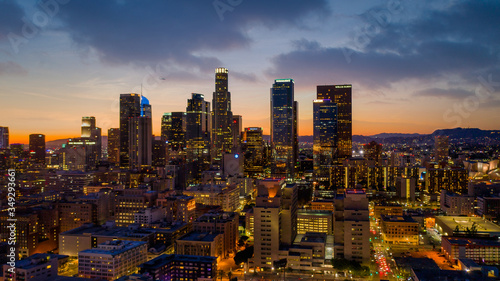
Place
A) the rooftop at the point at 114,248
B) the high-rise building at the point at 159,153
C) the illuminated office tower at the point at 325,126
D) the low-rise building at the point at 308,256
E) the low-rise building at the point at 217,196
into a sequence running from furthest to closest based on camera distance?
the illuminated office tower at the point at 325,126, the high-rise building at the point at 159,153, the low-rise building at the point at 217,196, the low-rise building at the point at 308,256, the rooftop at the point at 114,248

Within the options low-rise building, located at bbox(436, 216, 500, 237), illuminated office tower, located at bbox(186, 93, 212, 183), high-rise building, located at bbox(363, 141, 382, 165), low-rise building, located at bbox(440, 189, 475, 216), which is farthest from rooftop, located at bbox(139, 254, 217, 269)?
illuminated office tower, located at bbox(186, 93, 212, 183)

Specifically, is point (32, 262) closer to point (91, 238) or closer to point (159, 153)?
point (91, 238)

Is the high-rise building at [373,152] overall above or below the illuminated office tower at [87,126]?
below

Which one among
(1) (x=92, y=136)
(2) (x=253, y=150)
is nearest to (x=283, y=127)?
(2) (x=253, y=150)

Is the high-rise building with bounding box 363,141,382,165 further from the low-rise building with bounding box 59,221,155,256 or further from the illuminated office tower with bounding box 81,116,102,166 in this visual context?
the illuminated office tower with bounding box 81,116,102,166

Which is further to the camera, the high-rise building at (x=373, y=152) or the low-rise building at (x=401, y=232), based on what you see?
the high-rise building at (x=373, y=152)

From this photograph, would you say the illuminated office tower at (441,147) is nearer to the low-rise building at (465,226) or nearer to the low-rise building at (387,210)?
the low-rise building at (387,210)

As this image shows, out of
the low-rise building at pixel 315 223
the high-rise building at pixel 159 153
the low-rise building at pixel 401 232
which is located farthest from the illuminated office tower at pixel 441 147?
the high-rise building at pixel 159 153

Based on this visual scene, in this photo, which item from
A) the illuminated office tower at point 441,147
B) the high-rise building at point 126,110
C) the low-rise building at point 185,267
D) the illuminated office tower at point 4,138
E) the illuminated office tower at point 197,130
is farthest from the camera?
the illuminated office tower at point 197,130
